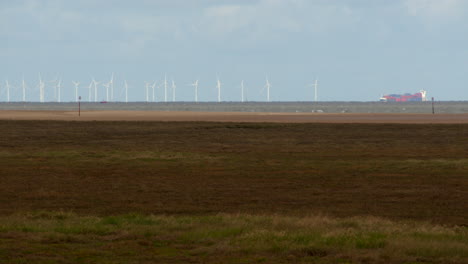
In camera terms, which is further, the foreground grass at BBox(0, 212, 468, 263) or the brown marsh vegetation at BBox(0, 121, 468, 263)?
the brown marsh vegetation at BBox(0, 121, 468, 263)

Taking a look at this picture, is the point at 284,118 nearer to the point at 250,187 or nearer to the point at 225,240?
the point at 250,187

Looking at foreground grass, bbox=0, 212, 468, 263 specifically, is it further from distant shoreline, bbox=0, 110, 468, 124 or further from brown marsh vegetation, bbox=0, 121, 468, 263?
distant shoreline, bbox=0, 110, 468, 124

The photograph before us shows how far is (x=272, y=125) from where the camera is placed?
67.7 metres

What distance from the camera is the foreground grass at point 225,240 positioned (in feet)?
47.0

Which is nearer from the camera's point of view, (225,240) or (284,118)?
(225,240)

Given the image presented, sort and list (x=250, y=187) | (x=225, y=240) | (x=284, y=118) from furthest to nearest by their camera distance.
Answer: (x=284, y=118) → (x=250, y=187) → (x=225, y=240)

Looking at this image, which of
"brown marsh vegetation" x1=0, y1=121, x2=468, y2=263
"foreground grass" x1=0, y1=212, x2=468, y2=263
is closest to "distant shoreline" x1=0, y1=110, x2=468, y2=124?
"brown marsh vegetation" x1=0, y1=121, x2=468, y2=263

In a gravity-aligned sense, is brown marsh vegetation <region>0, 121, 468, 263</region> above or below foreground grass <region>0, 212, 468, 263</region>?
below

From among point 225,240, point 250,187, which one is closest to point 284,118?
point 250,187

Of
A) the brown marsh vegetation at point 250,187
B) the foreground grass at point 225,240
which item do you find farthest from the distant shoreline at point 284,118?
the foreground grass at point 225,240

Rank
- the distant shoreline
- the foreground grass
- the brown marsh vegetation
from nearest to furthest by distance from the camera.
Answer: the foreground grass, the brown marsh vegetation, the distant shoreline

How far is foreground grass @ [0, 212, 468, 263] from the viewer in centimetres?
1433

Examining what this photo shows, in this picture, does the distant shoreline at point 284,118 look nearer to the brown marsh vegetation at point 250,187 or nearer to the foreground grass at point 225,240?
the brown marsh vegetation at point 250,187

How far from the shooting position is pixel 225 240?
1612 cm
